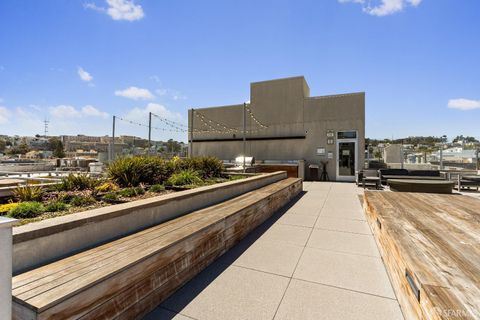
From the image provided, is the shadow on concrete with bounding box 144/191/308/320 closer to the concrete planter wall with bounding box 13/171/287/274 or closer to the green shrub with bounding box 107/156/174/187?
the concrete planter wall with bounding box 13/171/287/274

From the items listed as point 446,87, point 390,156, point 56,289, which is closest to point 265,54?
point 446,87

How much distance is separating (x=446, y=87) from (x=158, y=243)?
14018 millimetres

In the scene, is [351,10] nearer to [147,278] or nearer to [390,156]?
[147,278]

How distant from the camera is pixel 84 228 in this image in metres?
1.91

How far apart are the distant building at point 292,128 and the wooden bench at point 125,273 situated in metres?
7.47

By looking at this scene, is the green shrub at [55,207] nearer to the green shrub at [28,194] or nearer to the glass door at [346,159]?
the green shrub at [28,194]

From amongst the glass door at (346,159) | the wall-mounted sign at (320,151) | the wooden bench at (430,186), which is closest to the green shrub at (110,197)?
the wooden bench at (430,186)

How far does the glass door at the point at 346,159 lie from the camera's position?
10653 millimetres

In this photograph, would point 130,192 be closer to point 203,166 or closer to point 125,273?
point 125,273

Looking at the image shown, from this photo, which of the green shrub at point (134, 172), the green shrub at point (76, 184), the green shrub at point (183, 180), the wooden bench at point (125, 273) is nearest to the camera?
the wooden bench at point (125, 273)

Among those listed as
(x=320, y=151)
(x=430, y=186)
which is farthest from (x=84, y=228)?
(x=320, y=151)

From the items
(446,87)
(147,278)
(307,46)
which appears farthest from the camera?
(446,87)

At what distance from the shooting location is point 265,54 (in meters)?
9.16

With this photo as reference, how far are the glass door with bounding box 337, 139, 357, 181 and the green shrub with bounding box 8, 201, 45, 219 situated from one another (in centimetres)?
1094
